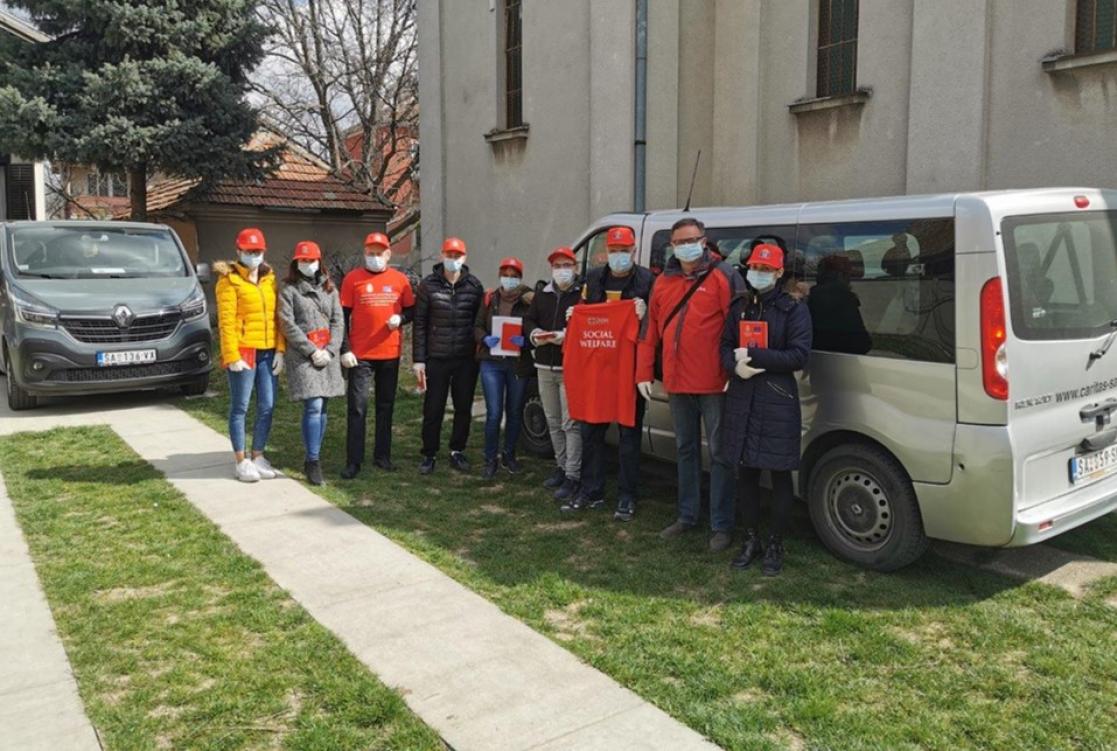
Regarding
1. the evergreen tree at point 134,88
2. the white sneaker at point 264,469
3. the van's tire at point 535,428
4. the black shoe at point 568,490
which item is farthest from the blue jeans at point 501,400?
the evergreen tree at point 134,88

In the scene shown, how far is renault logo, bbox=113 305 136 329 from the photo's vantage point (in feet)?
31.5

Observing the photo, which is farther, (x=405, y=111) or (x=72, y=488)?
(x=405, y=111)

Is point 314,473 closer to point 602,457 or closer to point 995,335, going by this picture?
point 602,457

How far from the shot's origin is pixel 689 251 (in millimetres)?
5195

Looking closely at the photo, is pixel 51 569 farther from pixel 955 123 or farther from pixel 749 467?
pixel 955 123

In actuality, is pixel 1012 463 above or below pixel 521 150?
below

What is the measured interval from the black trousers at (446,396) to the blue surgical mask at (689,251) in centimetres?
246

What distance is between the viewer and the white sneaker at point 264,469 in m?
7.02

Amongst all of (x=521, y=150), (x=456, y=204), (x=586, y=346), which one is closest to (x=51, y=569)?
(x=586, y=346)

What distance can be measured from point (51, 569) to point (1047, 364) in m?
5.31

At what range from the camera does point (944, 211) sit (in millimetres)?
4367

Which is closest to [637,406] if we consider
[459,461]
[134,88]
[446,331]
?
[446,331]

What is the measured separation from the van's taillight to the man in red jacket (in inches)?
51.3

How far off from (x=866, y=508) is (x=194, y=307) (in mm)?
8006
